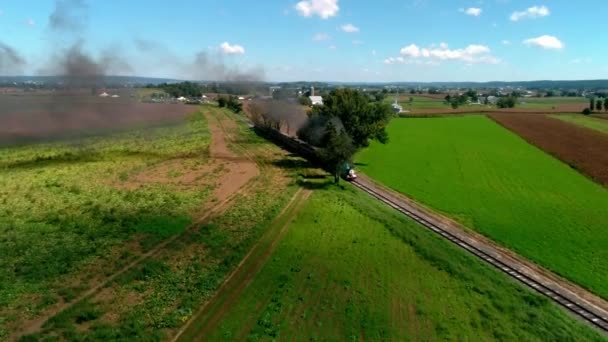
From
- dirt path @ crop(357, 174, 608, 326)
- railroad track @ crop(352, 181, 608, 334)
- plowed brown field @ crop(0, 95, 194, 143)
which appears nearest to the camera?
railroad track @ crop(352, 181, 608, 334)

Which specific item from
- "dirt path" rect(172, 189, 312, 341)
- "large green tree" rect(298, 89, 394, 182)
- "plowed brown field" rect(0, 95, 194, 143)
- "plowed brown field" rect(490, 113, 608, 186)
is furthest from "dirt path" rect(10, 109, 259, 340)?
"plowed brown field" rect(490, 113, 608, 186)

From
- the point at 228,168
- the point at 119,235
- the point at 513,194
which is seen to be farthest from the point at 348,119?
the point at 119,235

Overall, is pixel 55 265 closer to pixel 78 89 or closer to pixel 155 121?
pixel 78 89

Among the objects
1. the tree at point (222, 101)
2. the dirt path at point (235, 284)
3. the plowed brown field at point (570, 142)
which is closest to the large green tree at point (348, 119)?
the dirt path at point (235, 284)

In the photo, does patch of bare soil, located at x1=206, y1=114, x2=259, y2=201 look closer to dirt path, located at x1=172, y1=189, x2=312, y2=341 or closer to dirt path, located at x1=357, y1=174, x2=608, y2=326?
dirt path, located at x1=172, y1=189, x2=312, y2=341

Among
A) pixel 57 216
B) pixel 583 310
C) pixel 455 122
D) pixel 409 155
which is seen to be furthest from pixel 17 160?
pixel 455 122

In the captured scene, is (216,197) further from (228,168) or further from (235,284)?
(235,284)

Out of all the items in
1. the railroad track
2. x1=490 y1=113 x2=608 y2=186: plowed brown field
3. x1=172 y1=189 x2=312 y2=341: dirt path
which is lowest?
the railroad track
